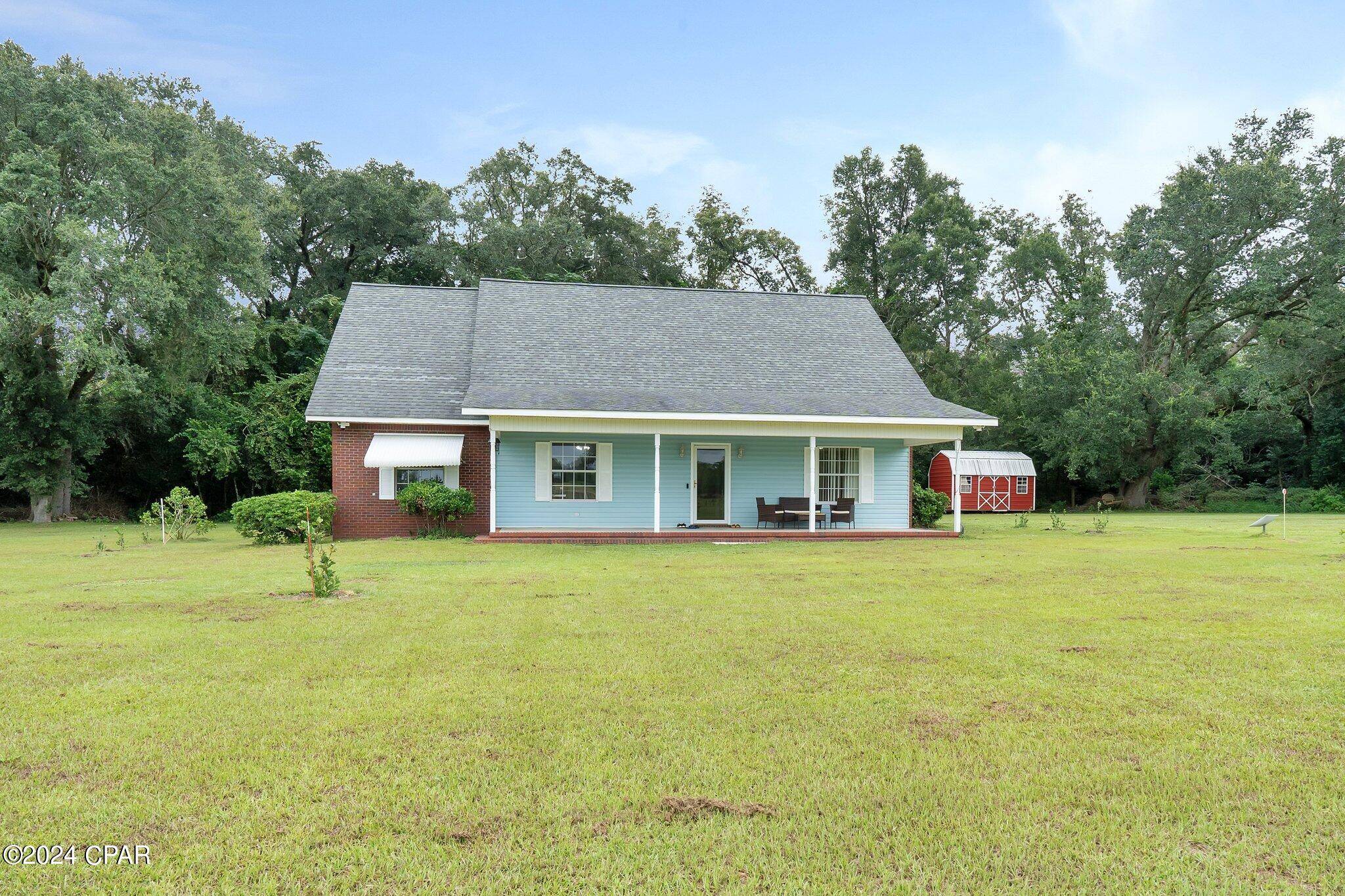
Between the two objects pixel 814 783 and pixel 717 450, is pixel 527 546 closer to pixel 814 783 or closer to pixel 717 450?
pixel 717 450

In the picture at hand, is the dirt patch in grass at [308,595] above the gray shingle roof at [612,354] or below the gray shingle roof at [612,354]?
below

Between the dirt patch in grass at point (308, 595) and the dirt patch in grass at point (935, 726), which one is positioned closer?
the dirt patch in grass at point (935, 726)

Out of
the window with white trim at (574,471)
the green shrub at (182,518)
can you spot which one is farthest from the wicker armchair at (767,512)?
the green shrub at (182,518)

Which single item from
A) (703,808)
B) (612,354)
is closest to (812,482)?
(612,354)

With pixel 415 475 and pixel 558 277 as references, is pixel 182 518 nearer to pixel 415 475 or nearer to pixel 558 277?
pixel 415 475

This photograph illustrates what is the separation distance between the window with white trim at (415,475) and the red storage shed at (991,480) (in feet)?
66.0

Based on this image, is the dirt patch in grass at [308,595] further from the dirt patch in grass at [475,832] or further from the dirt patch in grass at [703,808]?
the dirt patch in grass at [703,808]

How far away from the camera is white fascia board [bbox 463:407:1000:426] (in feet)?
50.0

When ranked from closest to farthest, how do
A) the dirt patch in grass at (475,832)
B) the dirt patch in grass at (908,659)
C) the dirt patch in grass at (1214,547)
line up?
the dirt patch in grass at (475,832) < the dirt patch in grass at (908,659) < the dirt patch in grass at (1214,547)

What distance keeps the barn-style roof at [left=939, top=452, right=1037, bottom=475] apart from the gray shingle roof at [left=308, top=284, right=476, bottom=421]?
1922cm

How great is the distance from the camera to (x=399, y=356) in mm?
19234

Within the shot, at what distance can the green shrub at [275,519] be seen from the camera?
15.1 metres

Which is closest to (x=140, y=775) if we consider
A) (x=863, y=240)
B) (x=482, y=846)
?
(x=482, y=846)
